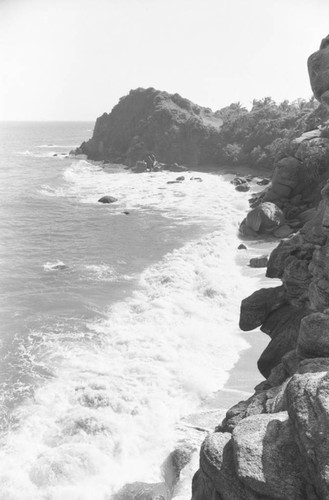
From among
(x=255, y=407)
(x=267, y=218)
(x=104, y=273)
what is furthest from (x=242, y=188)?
(x=255, y=407)

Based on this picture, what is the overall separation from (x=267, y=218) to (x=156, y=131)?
66381 millimetres

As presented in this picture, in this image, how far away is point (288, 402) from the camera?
9.61 meters

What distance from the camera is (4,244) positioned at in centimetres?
4247

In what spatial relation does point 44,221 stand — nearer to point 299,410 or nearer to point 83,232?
point 83,232

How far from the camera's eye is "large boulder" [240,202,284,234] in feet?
142

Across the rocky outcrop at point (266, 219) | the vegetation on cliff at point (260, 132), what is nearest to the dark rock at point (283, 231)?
the rocky outcrop at point (266, 219)

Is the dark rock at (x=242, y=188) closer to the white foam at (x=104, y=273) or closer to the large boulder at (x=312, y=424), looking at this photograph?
the white foam at (x=104, y=273)

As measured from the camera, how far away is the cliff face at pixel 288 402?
8.66m

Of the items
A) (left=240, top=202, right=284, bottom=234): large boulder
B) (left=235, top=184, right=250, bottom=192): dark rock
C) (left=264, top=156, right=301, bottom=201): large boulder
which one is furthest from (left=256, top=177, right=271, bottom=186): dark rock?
(left=240, top=202, right=284, bottom=234): large boulder

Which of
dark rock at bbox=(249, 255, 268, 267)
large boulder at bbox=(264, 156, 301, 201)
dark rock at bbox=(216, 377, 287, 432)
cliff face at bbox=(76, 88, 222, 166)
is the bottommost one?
dark rock at bbox=(249, 255, 268, 267)

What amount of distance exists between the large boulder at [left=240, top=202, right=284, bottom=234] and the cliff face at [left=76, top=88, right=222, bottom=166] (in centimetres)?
5450

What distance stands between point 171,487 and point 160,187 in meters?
62.1

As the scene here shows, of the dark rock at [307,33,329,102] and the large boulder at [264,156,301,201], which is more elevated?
the dark rock at [307,33,329,102]

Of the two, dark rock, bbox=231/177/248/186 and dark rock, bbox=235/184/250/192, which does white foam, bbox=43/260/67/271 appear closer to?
dark rock, bbox=235/184/250/192
